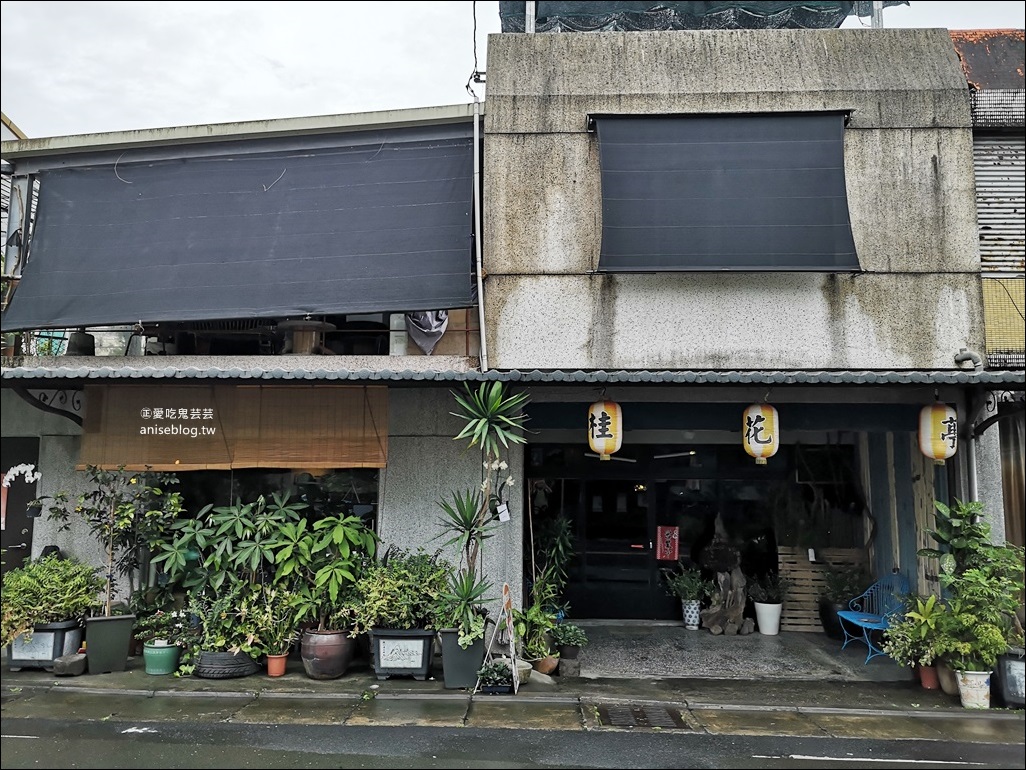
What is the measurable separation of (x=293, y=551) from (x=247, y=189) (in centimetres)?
540

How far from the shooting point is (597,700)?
9297 mm

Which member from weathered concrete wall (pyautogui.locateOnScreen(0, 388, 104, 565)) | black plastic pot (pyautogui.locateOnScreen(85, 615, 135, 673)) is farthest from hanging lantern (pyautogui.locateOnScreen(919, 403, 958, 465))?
weathered concrete wall (pyautogui.locateOnScreen(0, 388, 104, 565))

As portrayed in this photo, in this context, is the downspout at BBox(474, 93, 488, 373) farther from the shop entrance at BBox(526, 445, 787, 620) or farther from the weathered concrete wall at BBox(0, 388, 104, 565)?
the weathered concrete wall at BBox(0, 388, 104, 565)

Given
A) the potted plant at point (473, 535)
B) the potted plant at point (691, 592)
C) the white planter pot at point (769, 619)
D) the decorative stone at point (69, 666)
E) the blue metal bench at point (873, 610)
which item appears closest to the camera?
the potted plant at point (473, 535)

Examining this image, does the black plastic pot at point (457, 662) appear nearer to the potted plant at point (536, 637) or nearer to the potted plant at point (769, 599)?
the potted plant at point (536, 637)

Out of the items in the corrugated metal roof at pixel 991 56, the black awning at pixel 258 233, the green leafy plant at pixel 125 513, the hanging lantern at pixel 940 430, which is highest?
the corrugated metal roof at pixel 991 56

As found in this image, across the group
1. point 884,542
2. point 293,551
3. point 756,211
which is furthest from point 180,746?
point 884,542

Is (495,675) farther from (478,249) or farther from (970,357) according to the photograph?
(970,357)

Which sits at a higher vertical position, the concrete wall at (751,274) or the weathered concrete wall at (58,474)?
the concrete wall at (751,274)

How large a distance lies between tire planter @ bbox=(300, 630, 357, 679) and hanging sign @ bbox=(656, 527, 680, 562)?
19.3 feet

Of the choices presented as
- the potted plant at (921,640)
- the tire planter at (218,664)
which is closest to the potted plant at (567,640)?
the potted plant at (921,640)

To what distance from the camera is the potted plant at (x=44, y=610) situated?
9859 mm

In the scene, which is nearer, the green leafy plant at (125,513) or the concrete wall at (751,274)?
the green leafy plant at (125,513)

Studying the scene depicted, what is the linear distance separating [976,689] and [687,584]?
479 centimetres
